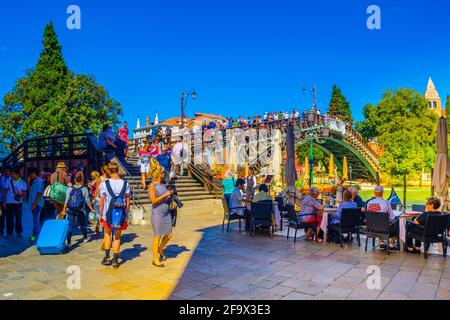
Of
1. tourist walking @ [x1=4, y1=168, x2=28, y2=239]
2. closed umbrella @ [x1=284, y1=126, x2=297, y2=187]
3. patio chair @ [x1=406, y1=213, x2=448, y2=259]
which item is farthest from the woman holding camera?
closed umbrella @ [x1=284, y1=126, x2=297, y2=187]

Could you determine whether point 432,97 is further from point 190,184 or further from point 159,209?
point 159,209

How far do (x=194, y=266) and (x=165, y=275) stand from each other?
2.21ft

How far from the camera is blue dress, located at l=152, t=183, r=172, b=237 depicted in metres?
5.77

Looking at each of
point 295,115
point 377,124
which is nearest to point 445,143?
point 295,115

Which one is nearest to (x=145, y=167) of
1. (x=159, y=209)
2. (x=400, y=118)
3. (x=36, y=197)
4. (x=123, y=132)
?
(x=123, y=132)

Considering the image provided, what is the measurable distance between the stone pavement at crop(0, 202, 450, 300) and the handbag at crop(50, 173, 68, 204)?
1144mm

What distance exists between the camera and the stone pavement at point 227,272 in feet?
14.8

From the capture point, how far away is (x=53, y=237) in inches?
262

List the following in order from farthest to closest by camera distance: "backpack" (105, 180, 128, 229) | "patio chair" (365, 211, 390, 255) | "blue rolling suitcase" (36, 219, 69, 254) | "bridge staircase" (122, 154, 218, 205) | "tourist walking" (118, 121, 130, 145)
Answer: "tourist walking" (118, 121, 130, 145), "bridge staircase" (122, 154, 218, 205), "patio chair" (365, 211, 390, 255), "blue rolling suitcase" (36, 219, 69, 254), "backpack" (105, 180, 128, 229)

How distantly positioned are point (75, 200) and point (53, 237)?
872 mm

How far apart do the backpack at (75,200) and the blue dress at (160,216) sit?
2355 mm

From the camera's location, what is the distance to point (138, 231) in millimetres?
9305

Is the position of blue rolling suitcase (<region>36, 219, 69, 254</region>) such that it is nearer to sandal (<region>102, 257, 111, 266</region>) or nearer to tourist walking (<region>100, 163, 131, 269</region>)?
sandal (<region>102, 257, 111, 266</region>)
